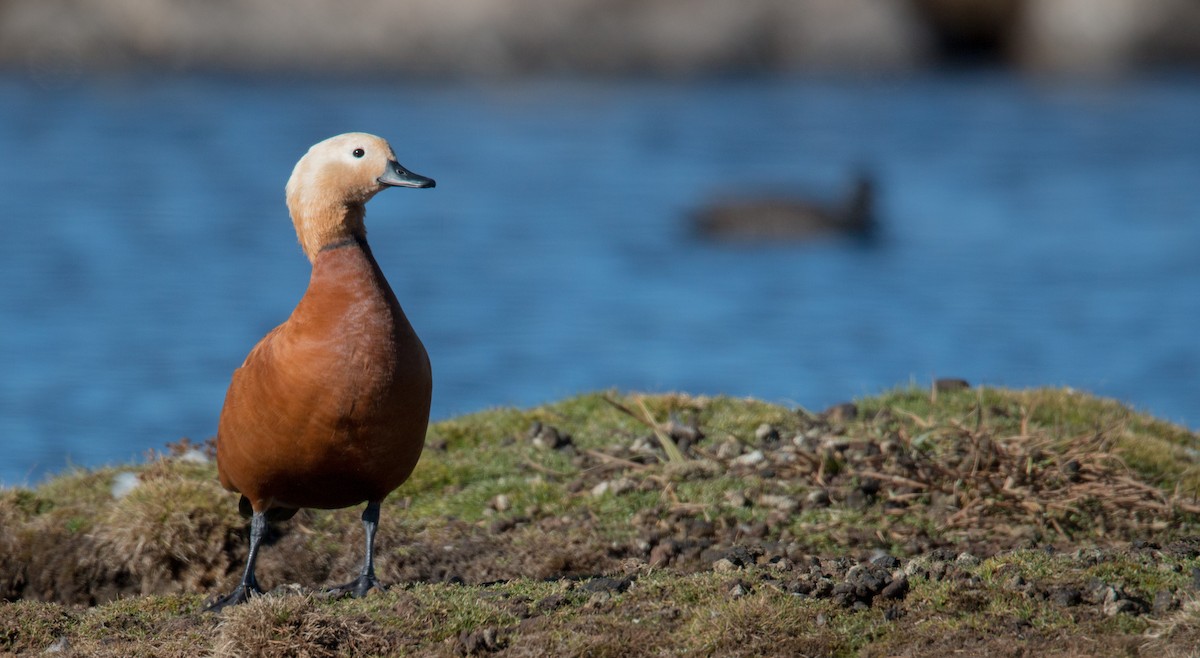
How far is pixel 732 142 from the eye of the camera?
3775 centimetres

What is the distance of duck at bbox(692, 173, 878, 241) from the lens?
95.5 feet

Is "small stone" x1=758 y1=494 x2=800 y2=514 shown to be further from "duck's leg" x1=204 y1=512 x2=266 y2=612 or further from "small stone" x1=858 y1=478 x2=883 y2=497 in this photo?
"duck's leg" x1=204 y1=512 x2=266 y2=612

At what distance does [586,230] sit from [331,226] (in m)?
23.8

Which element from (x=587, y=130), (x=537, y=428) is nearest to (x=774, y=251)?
(x=587, y=130)

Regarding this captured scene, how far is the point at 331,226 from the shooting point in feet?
21.0

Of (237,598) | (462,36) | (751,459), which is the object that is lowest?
(237,598)

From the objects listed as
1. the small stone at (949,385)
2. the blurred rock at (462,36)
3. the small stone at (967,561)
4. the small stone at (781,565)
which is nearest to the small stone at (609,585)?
the small stone at (781,565)

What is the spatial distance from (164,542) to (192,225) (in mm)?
22595

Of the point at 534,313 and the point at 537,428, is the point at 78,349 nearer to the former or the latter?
the point at 534,313

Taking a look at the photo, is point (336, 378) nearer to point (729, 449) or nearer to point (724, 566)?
point (724, 566)

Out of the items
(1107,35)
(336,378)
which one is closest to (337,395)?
(336,378)

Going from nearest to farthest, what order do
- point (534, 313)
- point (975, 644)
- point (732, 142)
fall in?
point (975, 644) → point (534, 313) → point (732, 142)

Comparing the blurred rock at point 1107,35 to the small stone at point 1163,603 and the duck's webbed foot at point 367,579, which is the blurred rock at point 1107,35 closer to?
the small stone at point 1163,603

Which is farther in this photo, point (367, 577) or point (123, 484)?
point (123, 484)
